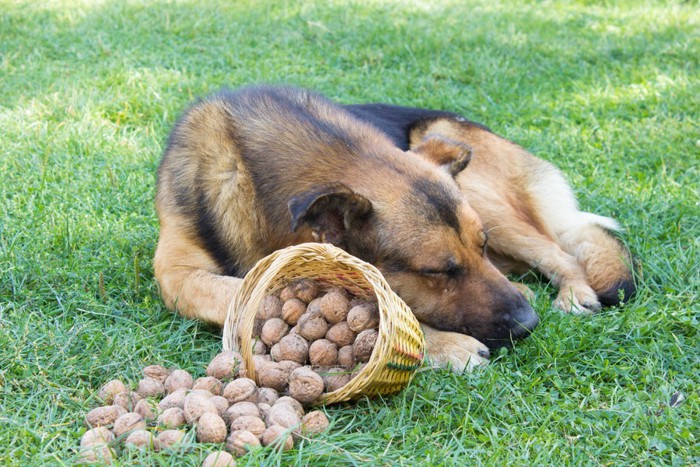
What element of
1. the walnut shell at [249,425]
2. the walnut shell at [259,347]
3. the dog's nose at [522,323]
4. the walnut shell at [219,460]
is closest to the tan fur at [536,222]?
the dog's nose at [522,323]

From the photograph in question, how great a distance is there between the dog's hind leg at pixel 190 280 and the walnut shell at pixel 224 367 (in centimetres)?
58

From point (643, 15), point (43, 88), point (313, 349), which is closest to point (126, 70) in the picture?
point (43, 88)

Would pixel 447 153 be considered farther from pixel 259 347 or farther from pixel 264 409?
pixel 264 409

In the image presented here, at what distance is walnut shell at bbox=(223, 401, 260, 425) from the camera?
3.25 meters

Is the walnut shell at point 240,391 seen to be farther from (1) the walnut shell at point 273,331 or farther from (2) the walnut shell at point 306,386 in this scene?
(1) the walnut shell at point 273,331

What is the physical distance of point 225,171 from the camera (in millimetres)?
4387

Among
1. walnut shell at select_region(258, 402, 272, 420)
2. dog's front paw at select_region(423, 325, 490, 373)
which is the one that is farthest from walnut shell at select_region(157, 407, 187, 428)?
dog's front paw at select_region(423, 325, 490, 373)

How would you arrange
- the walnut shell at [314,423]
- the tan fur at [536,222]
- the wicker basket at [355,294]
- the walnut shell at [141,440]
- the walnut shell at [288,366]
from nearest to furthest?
the walnut shell at [141,440]
the walnut shell at [314,423]
the wicker basket at [355,294]
the walnut shell at [288,366]
the tan fur at [536,222]

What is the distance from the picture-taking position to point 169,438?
3072 millimetres

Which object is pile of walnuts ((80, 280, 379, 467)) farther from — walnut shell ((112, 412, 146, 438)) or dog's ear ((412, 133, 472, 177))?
dog's ear ((412, 133, 472, 177))

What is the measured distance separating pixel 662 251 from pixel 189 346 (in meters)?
3.21

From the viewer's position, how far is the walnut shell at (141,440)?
3042mm

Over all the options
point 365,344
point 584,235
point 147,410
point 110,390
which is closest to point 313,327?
point 365,344

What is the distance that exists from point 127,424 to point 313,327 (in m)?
1.02
